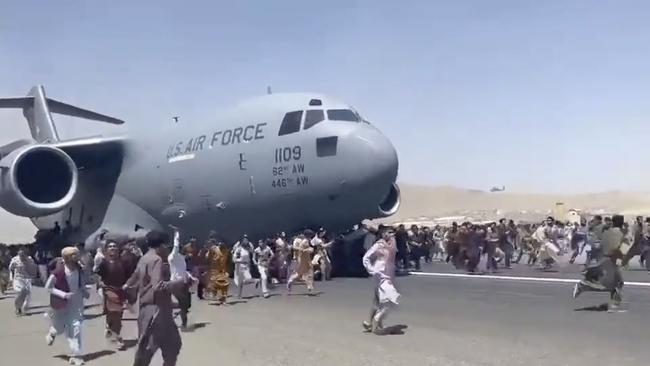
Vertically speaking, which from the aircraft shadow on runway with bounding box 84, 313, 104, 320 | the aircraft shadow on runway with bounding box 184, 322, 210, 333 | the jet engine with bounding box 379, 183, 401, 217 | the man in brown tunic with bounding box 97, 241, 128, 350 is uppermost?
the jet engine with bounding box 379, 183, 401, 217

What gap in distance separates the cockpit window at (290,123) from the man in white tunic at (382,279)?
7.62 m

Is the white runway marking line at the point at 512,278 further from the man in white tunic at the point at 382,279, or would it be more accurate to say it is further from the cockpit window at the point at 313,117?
the man in white tunic at the point at 382,279

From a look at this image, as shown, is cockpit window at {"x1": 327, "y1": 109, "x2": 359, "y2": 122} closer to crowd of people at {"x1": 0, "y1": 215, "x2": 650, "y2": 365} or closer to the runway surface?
crowd of people at {"x1": 0, "y1": 215, "x2": 650, "y2": 365}

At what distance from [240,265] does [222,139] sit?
176 inches

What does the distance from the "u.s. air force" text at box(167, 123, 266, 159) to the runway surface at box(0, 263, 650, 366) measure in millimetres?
4536

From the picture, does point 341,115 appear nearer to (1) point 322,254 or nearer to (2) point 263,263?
(1) point 322,254

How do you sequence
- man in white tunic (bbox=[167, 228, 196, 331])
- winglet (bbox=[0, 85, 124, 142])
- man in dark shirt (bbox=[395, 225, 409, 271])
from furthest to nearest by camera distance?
winglet (bbox=[0, 85, 124, 142]), man in dark shirt (bbox=[395, 225, 409, 271]), man in white tunic (bbox=[167, 228, 196, 331])

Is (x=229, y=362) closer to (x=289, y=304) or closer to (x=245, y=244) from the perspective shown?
(x=289, y=304)

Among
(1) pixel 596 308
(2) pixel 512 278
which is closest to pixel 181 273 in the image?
(1) pixel 596 308

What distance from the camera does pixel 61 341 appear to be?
11.3 metres

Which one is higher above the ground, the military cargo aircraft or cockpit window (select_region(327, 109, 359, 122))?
cockpit window (select_region(327, 109, 359, 122))

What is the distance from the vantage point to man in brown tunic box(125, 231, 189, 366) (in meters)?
7.19

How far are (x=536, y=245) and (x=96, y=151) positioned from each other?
46.6 feet

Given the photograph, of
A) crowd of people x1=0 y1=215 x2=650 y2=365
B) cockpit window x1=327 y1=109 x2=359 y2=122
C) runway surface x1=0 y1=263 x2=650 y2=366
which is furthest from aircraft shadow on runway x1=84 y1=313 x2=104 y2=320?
cockpit window x1=327 y1=109 x2=359 y2=122
